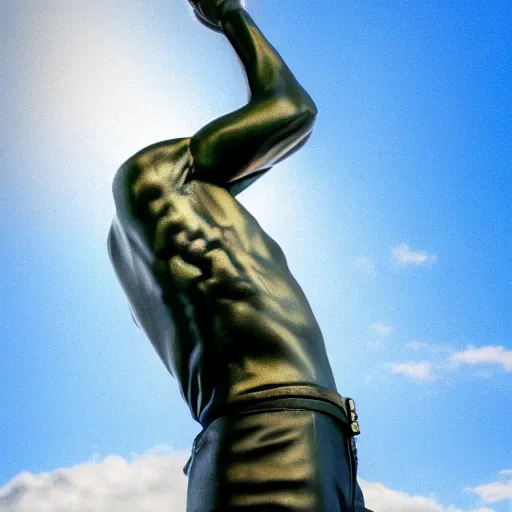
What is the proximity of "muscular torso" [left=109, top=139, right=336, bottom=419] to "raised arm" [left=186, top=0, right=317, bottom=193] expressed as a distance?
0.05 metres

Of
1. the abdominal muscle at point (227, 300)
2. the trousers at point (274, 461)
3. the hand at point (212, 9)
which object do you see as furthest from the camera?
the hand at point (212, 9)

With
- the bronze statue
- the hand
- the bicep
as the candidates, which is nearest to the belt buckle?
the bronze statue

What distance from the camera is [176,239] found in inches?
64.2

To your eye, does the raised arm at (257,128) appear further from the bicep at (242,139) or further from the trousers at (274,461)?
the trousers at (274,461)

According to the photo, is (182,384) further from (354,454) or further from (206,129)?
(206,129)

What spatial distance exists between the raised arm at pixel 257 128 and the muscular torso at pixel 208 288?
51 millimetres

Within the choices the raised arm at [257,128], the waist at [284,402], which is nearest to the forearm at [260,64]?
the raised arm at [257,128]

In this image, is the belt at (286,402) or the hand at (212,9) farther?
the hand at (212,9)

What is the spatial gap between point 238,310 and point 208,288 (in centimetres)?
9

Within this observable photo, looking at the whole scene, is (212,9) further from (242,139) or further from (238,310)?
(238,310)

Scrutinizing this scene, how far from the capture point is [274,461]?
4.50 ft

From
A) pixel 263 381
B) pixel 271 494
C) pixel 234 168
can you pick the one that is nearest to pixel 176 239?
pixel 234 168

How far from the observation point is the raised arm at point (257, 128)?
172 cm

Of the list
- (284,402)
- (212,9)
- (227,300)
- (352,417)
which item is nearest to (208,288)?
(227,300)
